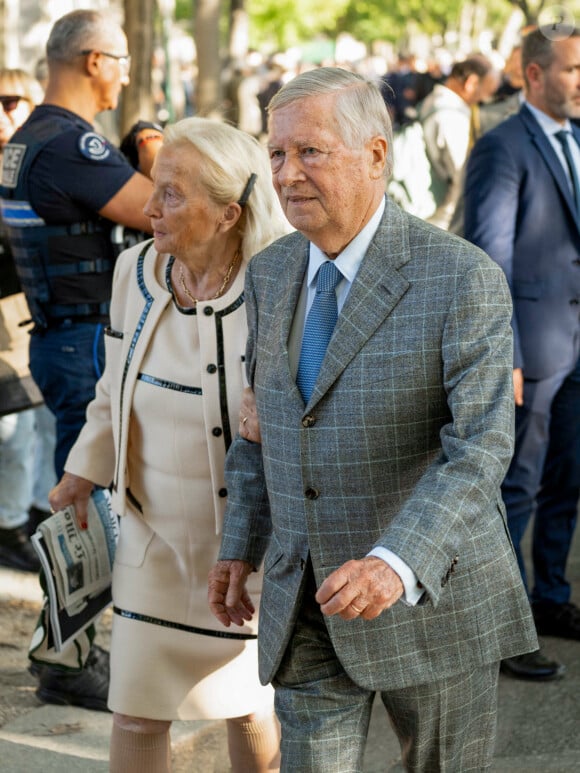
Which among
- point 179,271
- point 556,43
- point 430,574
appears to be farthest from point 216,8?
point 430,574

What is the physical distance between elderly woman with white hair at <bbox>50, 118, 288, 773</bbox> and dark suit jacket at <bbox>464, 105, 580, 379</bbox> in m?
1.53

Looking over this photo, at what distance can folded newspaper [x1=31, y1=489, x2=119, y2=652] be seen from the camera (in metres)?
3.50

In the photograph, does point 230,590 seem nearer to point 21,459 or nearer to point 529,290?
point 529,290

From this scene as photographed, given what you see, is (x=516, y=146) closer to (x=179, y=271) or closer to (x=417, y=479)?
(x=179, y=271)

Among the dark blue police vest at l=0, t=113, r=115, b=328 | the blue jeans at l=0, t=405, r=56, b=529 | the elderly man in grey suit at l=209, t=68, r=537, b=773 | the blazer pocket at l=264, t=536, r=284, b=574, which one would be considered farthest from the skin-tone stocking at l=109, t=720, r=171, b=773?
the blue jeans at l=0, t=405, r=56, b=529

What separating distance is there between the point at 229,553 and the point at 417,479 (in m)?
0.56

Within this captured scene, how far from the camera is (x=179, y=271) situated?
3447 mm

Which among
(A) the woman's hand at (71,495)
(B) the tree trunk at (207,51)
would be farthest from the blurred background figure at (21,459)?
(B) the tree trunk at (207,51)

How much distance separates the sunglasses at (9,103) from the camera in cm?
598

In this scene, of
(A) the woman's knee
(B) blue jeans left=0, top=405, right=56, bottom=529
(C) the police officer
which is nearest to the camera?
(A) the woman's knee

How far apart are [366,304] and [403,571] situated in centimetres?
59

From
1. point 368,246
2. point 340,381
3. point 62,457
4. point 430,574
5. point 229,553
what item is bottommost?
point 62,457

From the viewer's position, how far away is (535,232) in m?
4.78

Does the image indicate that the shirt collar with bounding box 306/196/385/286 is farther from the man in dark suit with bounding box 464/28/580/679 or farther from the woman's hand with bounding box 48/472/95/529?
the man in dark suit with bounding box 464/28/580/679
